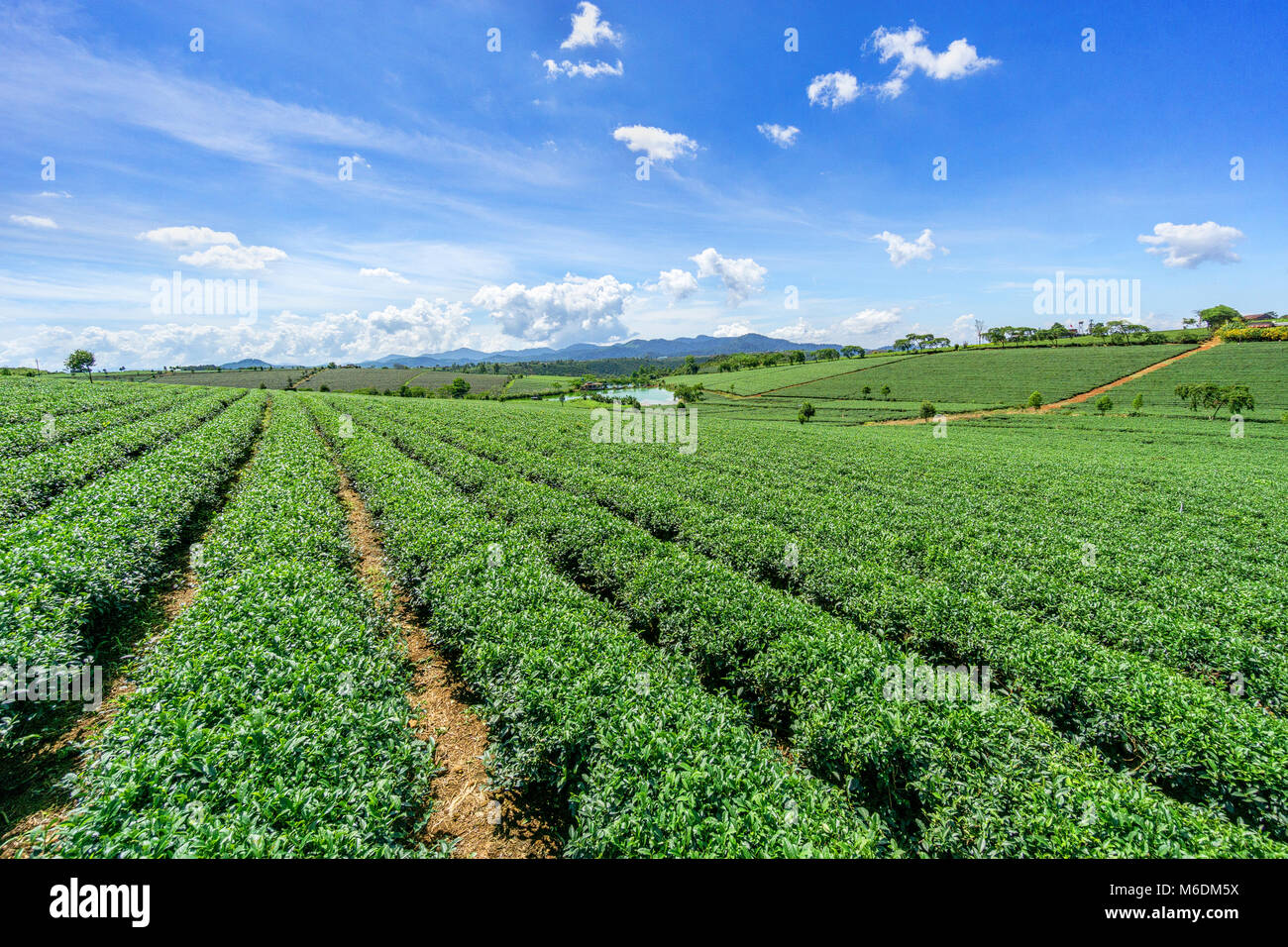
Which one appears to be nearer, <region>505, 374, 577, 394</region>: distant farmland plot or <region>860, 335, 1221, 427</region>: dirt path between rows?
<region>860, 335, 1221, 427</region>: dirt path between rows

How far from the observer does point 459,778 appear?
23.4 feet


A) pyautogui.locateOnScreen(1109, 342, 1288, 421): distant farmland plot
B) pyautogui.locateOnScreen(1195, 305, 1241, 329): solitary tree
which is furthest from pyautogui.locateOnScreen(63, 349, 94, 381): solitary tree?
pyautogui.locateOnScreen(1195, 305, 1241, 329): solitary tree

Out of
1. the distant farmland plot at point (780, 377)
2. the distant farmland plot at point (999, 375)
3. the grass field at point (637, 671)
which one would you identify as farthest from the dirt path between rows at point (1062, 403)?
the grass field at point (637, 671)

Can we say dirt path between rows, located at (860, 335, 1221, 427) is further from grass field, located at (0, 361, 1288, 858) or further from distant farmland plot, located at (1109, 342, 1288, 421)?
grass field, located at (0, 361, 1288, 858)

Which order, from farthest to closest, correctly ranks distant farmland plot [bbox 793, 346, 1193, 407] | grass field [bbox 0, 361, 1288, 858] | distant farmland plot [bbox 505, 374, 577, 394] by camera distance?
distant farmland plot [bbox 505, 374, 577, 394], distant farmland plot [bbox 793, 346, 1193, 407], grass field [bbox 0, 361, 1288, 858]

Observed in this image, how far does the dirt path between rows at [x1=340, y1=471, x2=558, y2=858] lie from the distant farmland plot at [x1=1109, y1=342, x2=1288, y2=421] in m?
88.3

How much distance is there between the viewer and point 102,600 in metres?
9.12

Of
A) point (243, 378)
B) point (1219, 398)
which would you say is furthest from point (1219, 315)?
point (243, 378)

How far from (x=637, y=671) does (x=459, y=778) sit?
3.38m

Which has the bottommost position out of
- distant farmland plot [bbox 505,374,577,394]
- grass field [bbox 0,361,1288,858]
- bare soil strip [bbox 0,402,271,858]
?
bare soil strip [bbox 0,402,271,858]

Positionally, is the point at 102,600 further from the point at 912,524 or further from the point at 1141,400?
the point at 1141,400

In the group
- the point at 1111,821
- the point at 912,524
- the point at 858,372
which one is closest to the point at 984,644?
the point at 1111,821

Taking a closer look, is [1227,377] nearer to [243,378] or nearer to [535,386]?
[535,386]

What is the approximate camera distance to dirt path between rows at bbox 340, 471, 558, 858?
6148 millimetres
